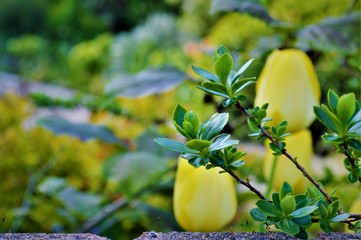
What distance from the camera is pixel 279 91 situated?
1.82 feet

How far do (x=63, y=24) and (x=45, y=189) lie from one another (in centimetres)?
676

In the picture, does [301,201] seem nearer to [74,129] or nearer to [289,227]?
[289,227]

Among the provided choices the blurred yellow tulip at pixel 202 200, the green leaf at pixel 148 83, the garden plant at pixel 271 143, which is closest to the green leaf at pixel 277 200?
the garden plant at pixel 271 143

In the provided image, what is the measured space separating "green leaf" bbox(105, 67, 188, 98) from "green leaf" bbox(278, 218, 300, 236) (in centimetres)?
40

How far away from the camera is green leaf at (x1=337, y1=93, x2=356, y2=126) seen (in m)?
0.30

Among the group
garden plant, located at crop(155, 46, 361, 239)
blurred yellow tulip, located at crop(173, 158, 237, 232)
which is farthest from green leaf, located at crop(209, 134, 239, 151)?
blurred yellow tulip, located at crop(173, 158, 237, 232)

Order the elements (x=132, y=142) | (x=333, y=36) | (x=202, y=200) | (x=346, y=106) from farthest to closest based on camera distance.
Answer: (x=132, y=142) → (x=333, y=36) → (x=202, y=200) → (x=346, y=106)

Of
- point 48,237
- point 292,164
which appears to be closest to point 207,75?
point 48,237

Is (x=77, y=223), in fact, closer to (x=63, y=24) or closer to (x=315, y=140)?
(x=315, y=140)

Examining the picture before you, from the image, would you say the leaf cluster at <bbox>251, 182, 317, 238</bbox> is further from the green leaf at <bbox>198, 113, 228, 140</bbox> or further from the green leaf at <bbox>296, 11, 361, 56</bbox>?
the green leaf at <bbox>296, 11, 361, 56</bbox>

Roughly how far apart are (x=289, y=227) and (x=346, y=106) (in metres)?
0.07

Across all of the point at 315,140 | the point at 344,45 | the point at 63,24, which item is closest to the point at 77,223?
the point at 344,45

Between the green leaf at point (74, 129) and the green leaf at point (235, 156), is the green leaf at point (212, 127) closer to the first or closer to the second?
the green leaf at point (235, 156)

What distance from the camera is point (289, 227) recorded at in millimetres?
309
